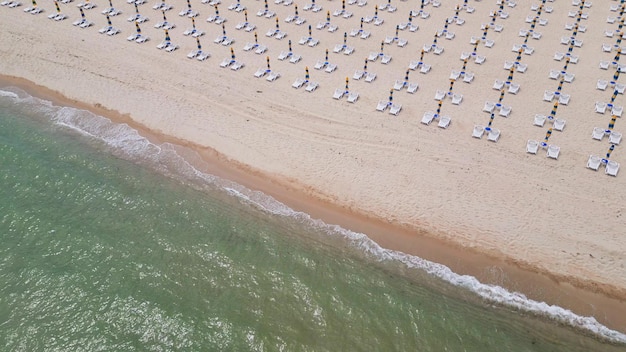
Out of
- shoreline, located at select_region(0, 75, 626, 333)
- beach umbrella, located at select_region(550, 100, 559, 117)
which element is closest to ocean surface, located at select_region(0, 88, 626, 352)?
shoreline, located at select_region(0, 75, 626, 333)

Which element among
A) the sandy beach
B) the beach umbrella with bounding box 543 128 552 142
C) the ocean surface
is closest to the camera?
the ocean surface

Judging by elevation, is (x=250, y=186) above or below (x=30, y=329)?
above

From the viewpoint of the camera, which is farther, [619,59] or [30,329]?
[619,59]

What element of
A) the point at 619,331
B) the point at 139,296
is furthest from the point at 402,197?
the point at 139,296

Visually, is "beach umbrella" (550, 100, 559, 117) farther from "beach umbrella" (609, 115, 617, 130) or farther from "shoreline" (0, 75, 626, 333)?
"shoreline" (0, 75, 626, 333)

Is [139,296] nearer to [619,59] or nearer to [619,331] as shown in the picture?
[619,331]

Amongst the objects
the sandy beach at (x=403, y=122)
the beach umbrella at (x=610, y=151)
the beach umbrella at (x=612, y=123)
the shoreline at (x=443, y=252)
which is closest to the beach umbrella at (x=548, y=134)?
the sandy beach at (x=403, y=122)
